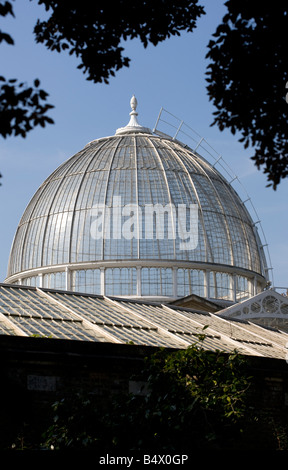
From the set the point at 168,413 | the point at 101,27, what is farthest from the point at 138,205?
the point at 101,27

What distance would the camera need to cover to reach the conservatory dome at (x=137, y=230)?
56969 millimetres

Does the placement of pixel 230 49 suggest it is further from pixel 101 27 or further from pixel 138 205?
pixel 138 205

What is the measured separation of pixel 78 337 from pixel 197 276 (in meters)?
36.4

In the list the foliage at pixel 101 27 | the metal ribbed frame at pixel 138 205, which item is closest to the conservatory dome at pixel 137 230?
the metal ribbed frame at pixel 138 205

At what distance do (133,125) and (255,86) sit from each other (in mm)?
56722

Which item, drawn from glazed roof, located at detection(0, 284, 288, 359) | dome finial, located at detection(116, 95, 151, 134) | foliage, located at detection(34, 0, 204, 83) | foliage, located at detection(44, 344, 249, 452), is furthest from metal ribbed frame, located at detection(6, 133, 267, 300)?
foliage, located at detection(34, 0, 204, 83)

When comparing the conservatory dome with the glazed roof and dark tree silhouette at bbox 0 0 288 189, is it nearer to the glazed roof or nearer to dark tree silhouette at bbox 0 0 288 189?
the glazed roof

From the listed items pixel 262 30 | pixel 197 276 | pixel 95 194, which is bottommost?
pixel 262 30

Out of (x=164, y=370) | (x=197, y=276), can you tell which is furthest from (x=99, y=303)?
(x=197, y=276)

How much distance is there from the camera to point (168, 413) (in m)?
15.9

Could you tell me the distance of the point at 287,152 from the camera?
10875 mm

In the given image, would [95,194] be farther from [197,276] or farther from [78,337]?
[78,337]

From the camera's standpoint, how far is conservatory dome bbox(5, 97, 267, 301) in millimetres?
56969

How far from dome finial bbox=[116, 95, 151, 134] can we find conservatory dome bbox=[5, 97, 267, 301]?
2776mm
